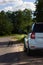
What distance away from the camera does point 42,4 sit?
26.1 m

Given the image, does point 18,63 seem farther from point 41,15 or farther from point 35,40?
point 41,15

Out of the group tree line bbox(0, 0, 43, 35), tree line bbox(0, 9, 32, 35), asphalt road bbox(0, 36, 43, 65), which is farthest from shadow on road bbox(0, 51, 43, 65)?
tree line bbox(0, 9, 32, 35)

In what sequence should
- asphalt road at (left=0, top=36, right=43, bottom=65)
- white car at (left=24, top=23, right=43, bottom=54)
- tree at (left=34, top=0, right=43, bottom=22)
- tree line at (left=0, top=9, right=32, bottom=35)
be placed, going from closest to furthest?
asphalt road at (left=0, top=36, right=43, bottom=65), white car at (left=24, top=23, right=43, bottom=54), tree at (left=34, top=0, right=43, bottom=22), tree line at (left=0, top=9, right=32, bottom=35)

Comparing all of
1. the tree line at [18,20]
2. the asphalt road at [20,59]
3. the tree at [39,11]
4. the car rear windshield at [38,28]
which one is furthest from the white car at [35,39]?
the tree at [39,11]

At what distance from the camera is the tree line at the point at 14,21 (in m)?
87.4

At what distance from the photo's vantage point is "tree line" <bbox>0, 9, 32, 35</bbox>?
287 ft

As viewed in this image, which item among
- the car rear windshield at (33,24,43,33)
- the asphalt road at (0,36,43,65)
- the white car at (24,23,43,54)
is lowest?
the asphalt road at (0,36,43,65)

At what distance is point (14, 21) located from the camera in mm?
112250

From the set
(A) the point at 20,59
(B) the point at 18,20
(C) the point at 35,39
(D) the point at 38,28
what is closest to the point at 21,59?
(A) the point at 20,59

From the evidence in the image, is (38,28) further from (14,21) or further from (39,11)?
(14,21)

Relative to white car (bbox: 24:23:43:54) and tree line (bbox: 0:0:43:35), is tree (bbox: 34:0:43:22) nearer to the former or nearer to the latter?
tree line (bbox: 0:0:43:35)

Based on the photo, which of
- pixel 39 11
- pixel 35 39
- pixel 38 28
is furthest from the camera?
pixel 39 11

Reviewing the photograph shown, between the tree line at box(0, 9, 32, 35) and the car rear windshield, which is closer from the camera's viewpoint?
the car rear windshield

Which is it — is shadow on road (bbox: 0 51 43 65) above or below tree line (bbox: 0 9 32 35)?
above
